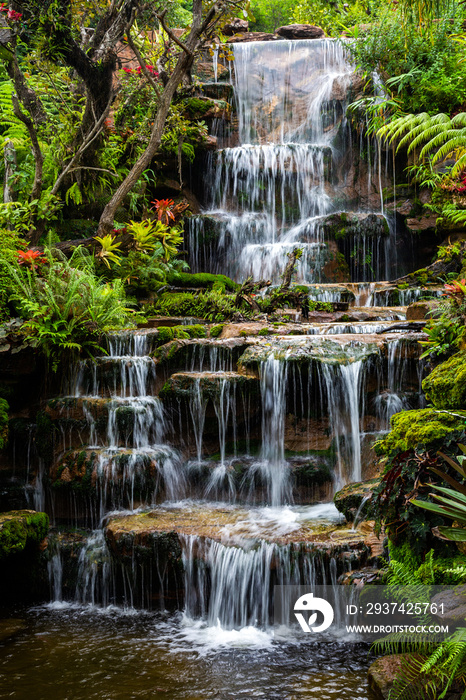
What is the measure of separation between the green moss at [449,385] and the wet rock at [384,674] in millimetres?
1927

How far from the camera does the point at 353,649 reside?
13.1 feet

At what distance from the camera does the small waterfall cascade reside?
12.6 meters

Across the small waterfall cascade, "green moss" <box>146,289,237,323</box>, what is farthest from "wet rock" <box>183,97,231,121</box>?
"green moss" <box>146,289,237,323</box>

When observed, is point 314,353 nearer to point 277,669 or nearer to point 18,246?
point 277,669

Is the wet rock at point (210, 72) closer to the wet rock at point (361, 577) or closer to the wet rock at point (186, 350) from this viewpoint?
the wet rock at point (186, 350)

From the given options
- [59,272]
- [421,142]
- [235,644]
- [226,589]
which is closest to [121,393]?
[59,272]

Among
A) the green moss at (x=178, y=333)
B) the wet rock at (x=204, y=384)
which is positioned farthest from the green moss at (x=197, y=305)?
the wet rock at (x=204, y=384)

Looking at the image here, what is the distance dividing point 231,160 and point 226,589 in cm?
1220

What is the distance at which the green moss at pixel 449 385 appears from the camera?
4.22 metres

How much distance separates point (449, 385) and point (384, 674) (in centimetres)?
222

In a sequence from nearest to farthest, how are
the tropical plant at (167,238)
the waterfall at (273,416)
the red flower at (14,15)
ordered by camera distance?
the waterfall at (273,416) → the red flower at (14,15) → the tropical plant at (167,238)

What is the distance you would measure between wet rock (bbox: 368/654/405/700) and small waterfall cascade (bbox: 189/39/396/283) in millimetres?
9208

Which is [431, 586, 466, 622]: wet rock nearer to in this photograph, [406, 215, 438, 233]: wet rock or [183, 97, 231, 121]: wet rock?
[406, 215, 438, 233]: wet rock

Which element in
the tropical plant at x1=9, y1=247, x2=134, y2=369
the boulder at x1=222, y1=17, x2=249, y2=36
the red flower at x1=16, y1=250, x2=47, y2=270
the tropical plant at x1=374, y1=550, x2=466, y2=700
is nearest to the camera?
the tropical plant at x1=374, y1=550, x2=466, y2=700
